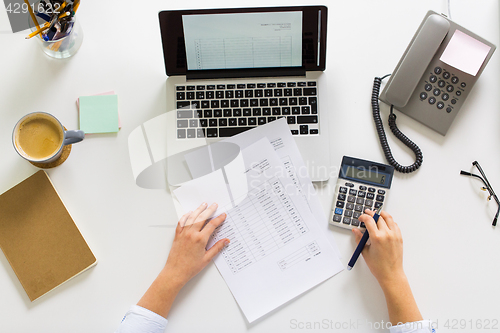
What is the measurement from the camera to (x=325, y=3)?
90cm

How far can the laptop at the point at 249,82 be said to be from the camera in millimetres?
787

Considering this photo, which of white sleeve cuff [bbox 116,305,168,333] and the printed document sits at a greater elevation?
the printed document

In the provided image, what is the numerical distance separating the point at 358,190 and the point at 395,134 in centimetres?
16

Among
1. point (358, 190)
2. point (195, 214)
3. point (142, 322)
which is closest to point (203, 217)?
point (195, 214)

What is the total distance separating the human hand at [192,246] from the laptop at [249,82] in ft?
0.53

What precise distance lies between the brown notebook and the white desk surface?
2 cm

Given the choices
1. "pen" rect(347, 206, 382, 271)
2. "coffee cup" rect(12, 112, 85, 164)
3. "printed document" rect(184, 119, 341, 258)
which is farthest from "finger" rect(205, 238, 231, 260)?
"coffee cup" rect(12, 112, 85, 164)

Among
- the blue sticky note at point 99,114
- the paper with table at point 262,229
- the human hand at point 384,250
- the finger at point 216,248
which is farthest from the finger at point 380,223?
the blue sticky note at point 99,114

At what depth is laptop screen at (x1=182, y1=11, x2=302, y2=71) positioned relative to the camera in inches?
30.4

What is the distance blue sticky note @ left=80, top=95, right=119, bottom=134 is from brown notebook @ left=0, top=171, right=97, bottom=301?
181mm

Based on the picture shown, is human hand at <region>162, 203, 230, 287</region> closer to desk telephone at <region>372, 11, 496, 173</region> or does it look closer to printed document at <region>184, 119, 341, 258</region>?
printed document at <region>184, 119, 341, 258</region>

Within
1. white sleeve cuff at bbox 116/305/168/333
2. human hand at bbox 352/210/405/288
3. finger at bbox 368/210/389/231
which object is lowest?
white sleeve cuff at bbox 116/305/168/333

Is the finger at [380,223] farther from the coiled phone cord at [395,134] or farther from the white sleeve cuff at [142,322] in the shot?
the white sleeve cuff at [142,322]

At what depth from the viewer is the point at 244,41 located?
2.60 ft
